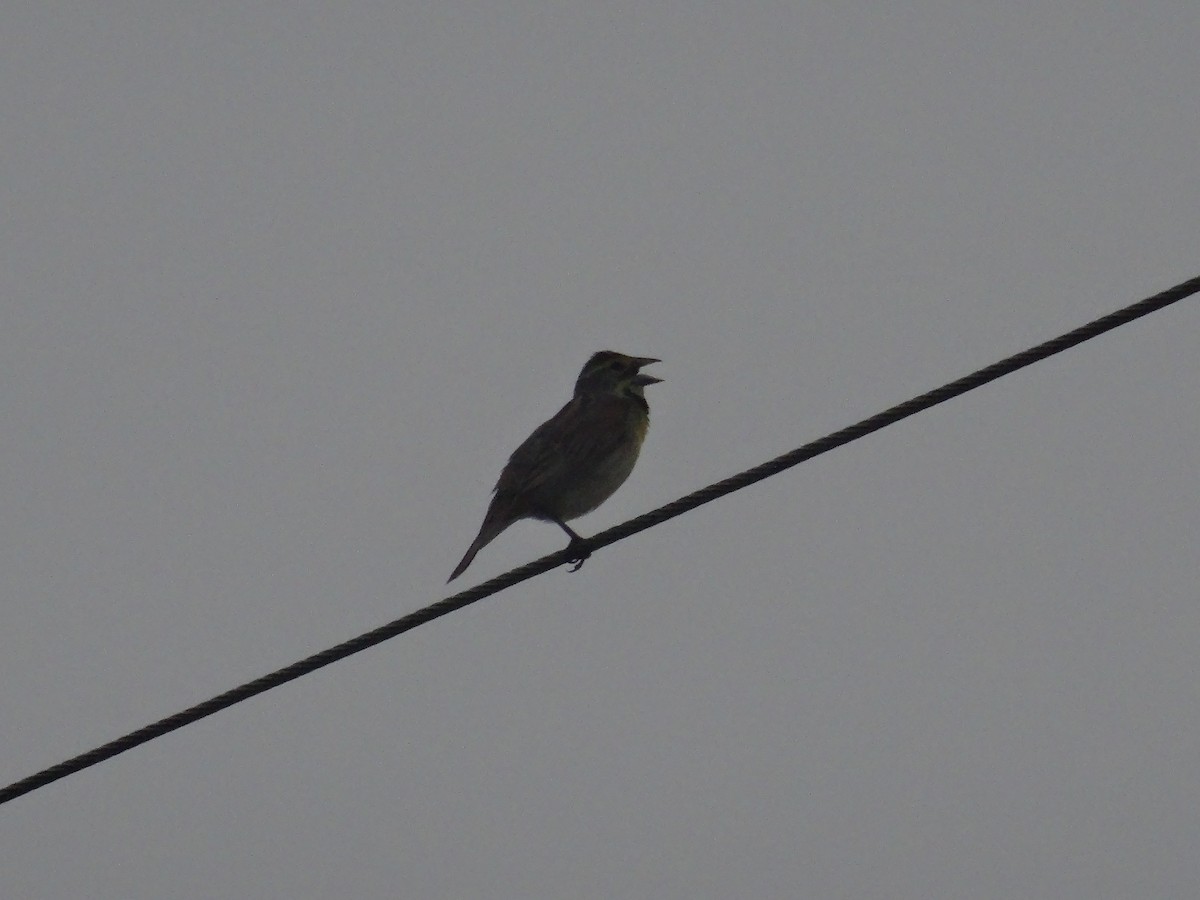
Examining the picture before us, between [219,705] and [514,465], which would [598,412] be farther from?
[219,705]

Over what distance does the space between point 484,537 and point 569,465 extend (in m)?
0.65

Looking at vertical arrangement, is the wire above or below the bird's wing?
below

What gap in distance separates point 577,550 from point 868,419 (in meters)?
2.65

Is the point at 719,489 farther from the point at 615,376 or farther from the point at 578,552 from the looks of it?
the point at 615,376

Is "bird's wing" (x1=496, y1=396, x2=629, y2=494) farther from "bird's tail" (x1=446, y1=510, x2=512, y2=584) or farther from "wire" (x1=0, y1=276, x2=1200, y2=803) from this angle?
"wire" (x1=0, y1=276, x2=1200, y2=803)

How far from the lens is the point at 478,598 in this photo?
6633 millimetres

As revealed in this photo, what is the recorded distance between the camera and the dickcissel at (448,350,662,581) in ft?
32.6

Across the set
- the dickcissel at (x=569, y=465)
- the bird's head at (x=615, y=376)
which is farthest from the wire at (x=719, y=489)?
the bird's head at (x=615, y=376)

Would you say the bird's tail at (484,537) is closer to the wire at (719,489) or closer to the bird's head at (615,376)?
the bird's head at (615,376)

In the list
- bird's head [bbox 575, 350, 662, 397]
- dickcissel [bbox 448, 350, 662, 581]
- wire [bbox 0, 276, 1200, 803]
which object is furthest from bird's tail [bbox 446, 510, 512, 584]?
wire [bbox 0, 276, 1200, 803]

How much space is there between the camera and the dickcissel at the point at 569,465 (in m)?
9.93

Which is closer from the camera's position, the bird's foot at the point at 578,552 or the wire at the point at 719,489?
the wire at the point at 719,489

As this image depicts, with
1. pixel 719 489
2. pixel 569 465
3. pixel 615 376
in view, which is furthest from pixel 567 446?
pixel 719 489

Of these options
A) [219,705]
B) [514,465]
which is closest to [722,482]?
[219,705]
